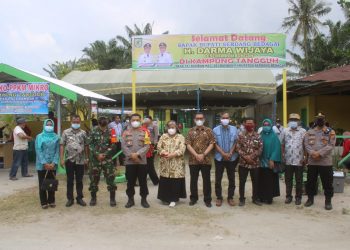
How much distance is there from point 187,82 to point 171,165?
837cm

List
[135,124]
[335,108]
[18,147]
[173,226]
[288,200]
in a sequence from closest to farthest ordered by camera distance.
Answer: [173,226] → [135,124] → [288,200] → [18,147] → [335,108]

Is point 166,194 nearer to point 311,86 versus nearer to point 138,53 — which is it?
point 138,53

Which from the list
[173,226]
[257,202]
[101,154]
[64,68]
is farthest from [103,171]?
[64,68]

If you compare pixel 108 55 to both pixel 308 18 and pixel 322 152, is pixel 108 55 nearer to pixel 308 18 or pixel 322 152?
pixel 308 18

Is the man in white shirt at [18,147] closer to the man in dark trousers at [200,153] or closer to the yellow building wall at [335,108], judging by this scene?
the man in dark trousers at [200,153]

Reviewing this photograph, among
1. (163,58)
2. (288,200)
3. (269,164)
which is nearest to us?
(269,164)

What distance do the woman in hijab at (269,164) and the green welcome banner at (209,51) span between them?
561 cm

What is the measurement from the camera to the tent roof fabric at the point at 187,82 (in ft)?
52.0

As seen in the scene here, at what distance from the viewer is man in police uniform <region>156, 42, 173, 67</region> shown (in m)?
13.6

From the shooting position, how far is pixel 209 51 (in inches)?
531

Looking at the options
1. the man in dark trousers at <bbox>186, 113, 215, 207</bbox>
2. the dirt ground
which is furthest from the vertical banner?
the man in dark trousers at <bbox>186, 113, 215, 207</bbox>

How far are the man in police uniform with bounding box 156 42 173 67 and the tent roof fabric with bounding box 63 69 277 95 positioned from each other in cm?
223

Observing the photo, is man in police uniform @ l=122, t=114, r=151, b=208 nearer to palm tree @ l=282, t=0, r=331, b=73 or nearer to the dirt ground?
the dirt ground

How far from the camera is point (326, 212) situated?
7.36 metres
